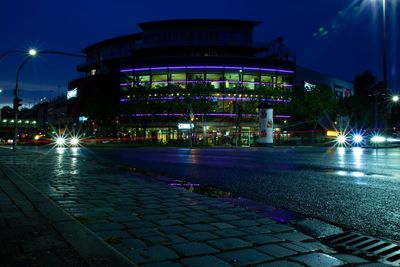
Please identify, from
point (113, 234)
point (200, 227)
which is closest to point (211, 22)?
point (200, 227)

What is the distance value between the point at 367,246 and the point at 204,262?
2.06 metres

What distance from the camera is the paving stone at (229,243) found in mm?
4562

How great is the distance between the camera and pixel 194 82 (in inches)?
2847

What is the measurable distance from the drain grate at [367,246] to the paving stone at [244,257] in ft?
3.33

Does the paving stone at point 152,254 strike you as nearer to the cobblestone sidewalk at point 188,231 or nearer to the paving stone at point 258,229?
the cobblestone sidewalk at point 188,231

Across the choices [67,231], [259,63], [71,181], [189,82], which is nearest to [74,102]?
[189,82]

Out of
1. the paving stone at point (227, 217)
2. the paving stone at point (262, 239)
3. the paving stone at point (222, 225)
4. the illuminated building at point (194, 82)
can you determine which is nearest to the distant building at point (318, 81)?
the illuminated building at point (194, 82)

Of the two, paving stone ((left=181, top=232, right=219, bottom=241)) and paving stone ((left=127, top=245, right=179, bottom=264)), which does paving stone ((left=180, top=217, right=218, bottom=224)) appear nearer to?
paving stone ((left=181, top=232, right=219, bottom=241))

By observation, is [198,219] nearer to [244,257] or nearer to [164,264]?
[244,257]

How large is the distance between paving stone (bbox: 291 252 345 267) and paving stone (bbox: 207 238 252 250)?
66 centimetres

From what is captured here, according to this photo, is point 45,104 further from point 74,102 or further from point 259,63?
point 259,63

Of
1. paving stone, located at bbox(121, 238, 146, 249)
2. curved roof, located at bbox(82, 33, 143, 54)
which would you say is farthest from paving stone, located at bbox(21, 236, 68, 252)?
curved roof, located at bbox(82, 33, 143, 54)

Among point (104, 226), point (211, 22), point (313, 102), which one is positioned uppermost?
point (211, 22)

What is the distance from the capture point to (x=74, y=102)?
97.4 metres
